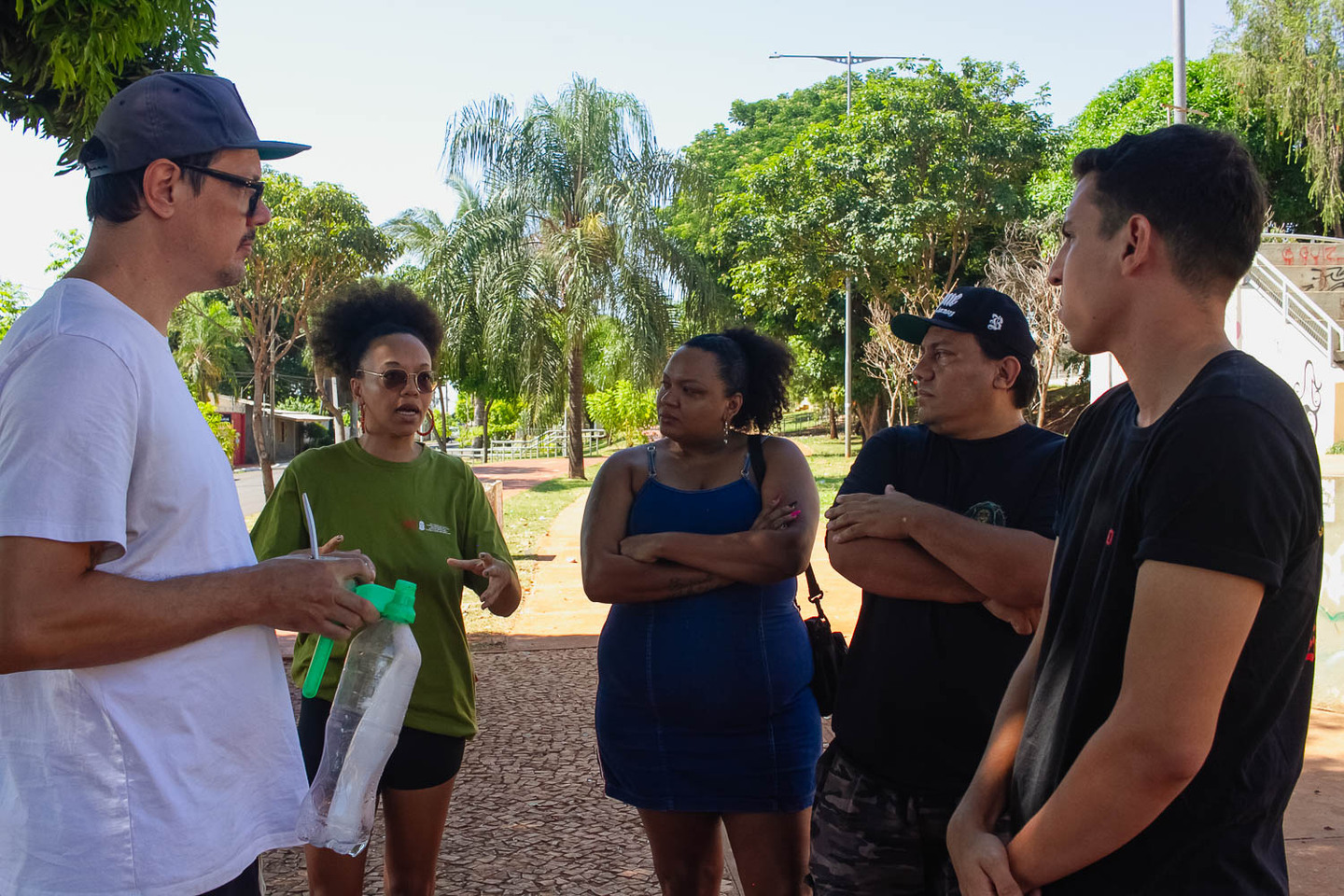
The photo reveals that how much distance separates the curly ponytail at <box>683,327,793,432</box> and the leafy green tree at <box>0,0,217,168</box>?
267cm

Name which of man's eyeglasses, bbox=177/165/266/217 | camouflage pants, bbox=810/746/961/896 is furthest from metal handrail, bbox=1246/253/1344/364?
man's eyeglasses, bbox=177/165/266/217

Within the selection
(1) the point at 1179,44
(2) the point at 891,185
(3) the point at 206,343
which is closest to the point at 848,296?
(2) the point at 891,185

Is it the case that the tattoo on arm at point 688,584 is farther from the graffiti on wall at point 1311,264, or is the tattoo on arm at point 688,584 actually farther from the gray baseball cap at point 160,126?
the graffiti on wall at point 1311,264

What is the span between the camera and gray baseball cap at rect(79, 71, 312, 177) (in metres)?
1.85

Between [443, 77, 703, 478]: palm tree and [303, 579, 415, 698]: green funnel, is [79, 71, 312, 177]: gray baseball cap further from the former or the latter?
[443, 77, 703, 478]: palm tree

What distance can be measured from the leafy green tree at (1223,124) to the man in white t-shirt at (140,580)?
26518 mm

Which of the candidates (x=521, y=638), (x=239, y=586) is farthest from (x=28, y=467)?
(x=521, y=638)

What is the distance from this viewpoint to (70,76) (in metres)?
4.31

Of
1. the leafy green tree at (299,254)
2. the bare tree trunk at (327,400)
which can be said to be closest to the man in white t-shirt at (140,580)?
the bare tree trunk at (327,400)

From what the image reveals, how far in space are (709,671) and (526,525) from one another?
14151mm

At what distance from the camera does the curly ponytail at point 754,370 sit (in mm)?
3488

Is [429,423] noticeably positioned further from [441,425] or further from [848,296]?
[441,425]

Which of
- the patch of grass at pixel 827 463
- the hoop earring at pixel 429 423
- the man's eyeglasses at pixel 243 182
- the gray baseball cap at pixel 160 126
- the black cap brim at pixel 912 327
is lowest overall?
the patch of grass at pixel 827 463

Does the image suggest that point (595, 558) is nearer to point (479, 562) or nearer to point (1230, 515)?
point (479, 562)
